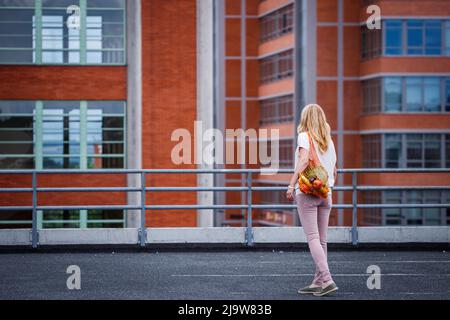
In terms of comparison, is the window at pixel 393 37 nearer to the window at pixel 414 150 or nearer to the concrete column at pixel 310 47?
the window at pixel 414 150

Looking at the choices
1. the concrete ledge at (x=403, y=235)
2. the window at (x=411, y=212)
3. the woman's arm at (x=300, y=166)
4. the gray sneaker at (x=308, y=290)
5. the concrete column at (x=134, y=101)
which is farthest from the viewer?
the window at (x=411, y=212)

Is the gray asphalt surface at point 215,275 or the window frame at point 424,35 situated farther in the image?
the window frame at point 424,35

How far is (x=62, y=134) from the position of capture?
88.2 ft

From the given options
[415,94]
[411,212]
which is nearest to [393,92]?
[415,94]

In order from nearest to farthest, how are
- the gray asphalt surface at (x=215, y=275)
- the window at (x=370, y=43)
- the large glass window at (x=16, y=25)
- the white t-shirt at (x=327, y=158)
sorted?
the white t-shirt at (x=327, y=158) → the gray asphalt surface at (x=215, y=275) → the large glass window at (x=16, y=25) → the window at (x=370, y=43)

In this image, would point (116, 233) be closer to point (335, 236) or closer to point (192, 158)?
point (335, 236)

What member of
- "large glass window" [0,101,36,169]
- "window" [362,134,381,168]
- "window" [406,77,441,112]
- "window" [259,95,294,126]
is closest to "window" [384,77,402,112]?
"window" [406,77,441,112]

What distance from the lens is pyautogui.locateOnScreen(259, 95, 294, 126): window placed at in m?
62.9

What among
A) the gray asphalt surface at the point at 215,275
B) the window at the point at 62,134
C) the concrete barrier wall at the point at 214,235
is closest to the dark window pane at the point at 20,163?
the window at the point at 62,134

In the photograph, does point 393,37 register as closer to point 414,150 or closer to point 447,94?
point 447,94

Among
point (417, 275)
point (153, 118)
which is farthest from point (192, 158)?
point (417, 275)

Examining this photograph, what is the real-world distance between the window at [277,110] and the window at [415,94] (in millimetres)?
9496

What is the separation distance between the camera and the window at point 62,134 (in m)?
26.9
